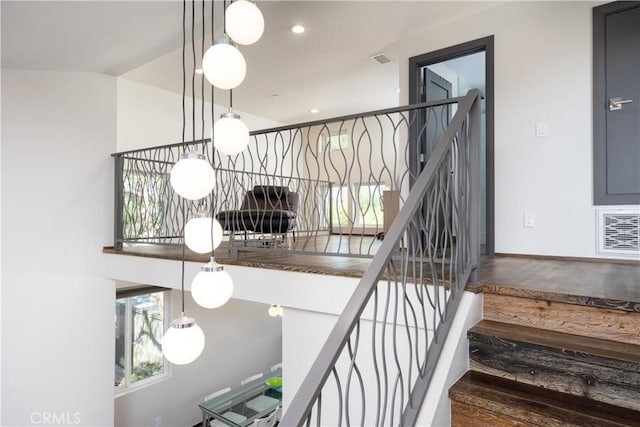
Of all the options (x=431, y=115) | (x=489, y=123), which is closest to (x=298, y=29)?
(x=431, y=115)

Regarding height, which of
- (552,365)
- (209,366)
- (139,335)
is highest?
(552,365)

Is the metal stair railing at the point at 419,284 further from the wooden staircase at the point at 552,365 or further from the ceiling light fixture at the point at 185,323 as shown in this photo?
the ceiling light fixture at the point at 185,323

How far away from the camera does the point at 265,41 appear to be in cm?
443

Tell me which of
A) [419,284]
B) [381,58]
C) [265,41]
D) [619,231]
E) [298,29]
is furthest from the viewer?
[381,58]

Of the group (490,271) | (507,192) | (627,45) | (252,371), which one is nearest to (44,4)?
(490,271)

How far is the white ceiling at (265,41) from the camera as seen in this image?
271 centimetres

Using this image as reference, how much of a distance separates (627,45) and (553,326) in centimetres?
266

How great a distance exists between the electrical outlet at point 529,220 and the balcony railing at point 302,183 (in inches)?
41.5

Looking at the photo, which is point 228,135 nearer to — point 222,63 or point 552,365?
point 222,63

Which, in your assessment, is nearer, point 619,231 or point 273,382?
point 619,231

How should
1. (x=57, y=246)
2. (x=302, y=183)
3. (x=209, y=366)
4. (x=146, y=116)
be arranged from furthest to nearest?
1. (x=302, y=183)
2. (x=209, y=366)
3. (x=146, y=116)
4. (x=57, y=246)

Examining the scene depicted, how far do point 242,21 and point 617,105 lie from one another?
3123 millimetres

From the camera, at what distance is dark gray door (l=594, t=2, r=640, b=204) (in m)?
2.90

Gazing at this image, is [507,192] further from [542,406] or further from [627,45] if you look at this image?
[542,406]
